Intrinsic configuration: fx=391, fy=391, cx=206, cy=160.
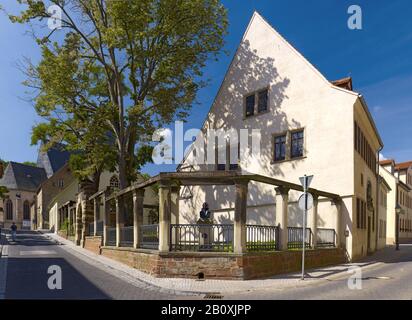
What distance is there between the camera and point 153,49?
2280cm

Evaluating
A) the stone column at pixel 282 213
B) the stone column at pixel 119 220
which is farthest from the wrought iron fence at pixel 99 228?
the stone column at pixel 282 213

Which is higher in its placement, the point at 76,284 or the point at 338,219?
the point at 338,219

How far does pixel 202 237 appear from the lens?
12.9 meters

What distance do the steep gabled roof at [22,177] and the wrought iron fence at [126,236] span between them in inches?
2600

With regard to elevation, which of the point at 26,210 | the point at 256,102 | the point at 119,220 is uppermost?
the point at 256,102

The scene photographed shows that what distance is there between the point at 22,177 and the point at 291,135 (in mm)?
69623

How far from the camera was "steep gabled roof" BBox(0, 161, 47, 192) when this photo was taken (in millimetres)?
75562

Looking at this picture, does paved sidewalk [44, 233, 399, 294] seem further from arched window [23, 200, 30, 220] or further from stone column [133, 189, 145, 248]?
arched window [23, 200, 30, 220]

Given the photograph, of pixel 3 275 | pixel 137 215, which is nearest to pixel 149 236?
pixel 137 215

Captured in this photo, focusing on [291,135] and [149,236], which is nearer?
[149,236]

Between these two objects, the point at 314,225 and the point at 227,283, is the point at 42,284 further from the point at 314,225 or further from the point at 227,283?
the point at 314,225

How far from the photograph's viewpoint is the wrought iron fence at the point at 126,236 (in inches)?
656

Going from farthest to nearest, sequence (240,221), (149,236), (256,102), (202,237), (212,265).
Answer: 1. (256,102)
2. (149,236)
3. (202,237)
4. (240,221)
5. (212,265)
